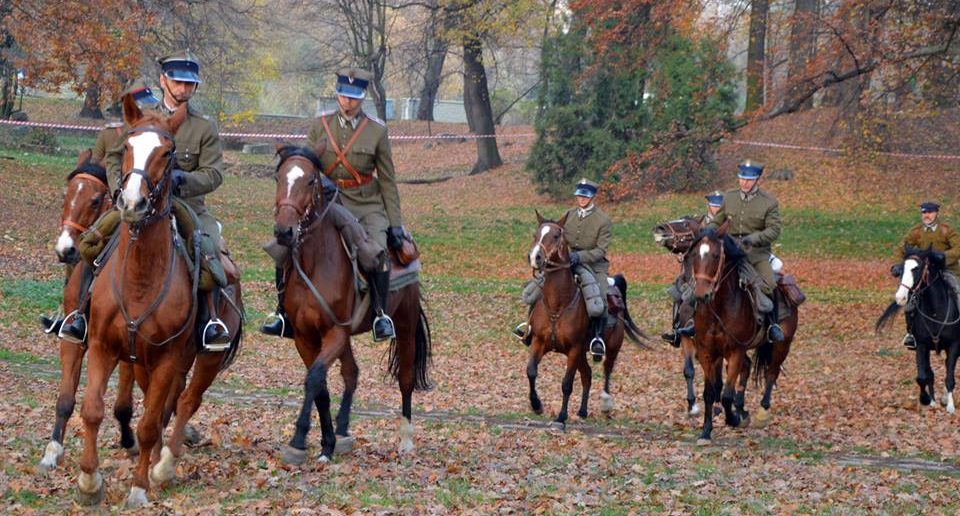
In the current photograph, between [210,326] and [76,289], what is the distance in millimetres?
1287

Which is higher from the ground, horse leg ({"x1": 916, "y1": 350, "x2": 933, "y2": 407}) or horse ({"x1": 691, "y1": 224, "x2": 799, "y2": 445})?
horse ({"x1": 691, "y1": 224, "x2": 799, "y2": 445})

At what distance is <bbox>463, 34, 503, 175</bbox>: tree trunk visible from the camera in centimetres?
5138

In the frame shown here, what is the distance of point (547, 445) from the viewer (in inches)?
540

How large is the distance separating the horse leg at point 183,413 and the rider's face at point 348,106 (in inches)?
98.3

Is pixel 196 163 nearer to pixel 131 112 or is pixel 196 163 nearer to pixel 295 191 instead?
pixel 295 191

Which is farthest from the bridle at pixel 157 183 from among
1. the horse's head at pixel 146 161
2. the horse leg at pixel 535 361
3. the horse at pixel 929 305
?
the horse at pixel 929 305

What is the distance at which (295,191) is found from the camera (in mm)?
10875

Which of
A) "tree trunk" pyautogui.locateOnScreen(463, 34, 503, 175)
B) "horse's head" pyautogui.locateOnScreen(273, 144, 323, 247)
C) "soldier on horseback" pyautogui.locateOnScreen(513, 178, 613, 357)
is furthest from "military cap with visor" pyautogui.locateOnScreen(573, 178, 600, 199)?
"tree trunk" pyautogui.locateOnScreen(463, 34, 503, 175)

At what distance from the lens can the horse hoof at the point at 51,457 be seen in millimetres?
10289

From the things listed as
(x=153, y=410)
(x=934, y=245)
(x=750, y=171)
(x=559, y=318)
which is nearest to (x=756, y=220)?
(x=750, y=171)

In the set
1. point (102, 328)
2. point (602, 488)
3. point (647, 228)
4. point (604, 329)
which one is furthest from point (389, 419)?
point (647, 228)

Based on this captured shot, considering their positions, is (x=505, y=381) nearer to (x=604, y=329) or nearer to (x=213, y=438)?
(x=604, y=329)

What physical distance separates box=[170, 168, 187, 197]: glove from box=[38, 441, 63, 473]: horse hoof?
2193 millimetres

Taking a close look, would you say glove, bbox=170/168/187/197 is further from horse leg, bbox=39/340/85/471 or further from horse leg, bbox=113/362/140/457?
horse leg, bbox=39/340/85/471
